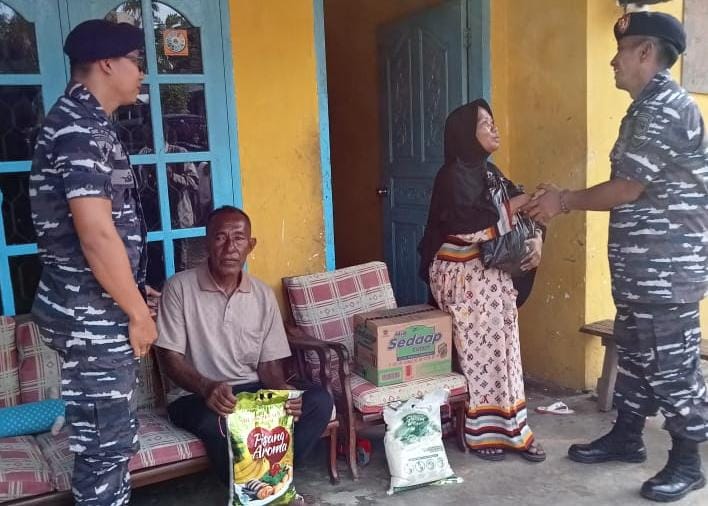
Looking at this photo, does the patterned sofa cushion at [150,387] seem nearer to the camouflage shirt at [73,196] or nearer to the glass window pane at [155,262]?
the glass window pane at [155,262]

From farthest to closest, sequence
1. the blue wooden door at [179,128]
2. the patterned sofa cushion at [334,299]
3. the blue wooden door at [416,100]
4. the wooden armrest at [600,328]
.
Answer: the blue wooden door at [416,100], the wooden armrest at [600,328], the patterned sofa cushion at [334,299], the blue wooden door at [179,128]

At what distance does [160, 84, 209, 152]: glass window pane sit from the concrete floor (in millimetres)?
1647

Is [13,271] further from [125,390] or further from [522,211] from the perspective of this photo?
[522,211]

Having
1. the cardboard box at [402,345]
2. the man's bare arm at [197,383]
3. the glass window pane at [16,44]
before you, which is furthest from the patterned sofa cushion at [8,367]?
the cardboard box at [402,345]

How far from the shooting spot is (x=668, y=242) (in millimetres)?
2863

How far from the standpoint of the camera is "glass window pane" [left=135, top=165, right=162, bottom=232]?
340 cm

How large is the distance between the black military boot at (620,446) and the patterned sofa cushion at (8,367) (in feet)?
8.50

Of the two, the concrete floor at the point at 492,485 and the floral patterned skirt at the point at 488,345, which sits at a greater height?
the floral patterned skirt at the point at 488,345

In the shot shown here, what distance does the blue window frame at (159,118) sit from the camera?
3.09 meters

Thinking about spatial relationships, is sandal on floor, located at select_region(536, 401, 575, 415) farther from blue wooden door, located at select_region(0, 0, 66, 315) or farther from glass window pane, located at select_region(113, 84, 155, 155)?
blue wooden door, located at select_region(0, 0, 66, 315)

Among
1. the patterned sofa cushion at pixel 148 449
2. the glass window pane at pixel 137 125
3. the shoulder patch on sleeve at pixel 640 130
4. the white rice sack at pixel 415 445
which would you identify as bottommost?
the white rice sack at pixel 415 445

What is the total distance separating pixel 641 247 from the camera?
9.55ft

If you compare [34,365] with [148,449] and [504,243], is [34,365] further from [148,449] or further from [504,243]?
[504,243]

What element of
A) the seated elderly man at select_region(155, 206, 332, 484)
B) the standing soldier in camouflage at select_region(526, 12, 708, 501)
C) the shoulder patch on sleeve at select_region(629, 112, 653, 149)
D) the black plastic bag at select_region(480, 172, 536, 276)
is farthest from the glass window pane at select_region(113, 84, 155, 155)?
the shoulder patch on sleeve at select_region(629, 112, 653, 149)
